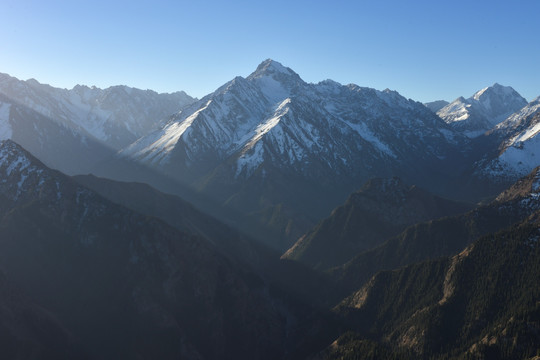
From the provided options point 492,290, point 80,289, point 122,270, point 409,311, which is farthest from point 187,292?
point 492,290

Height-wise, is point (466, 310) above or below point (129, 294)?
below

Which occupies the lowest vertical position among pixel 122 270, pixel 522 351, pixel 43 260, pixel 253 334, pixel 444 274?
pixel 522 351

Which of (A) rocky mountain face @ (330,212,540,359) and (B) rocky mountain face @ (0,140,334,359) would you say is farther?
(B) rocky mountain face @ (0,140,334,359)

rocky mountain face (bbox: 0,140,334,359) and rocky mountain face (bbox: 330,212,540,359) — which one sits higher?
rocky mountain face (bbox: 0,140,334,359)

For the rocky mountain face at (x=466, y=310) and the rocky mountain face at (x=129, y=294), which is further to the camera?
the rocky mountain face at (x=129, y=294)

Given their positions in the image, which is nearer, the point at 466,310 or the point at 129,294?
the point at 466,310

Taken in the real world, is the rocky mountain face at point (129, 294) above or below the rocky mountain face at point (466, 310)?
above

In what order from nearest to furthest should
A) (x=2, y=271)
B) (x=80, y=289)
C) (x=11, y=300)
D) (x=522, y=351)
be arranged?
1. (x=522, y=351)
2. (x=11, y=300)
3. (x=2, y=271)
4. (x=80, y=289)

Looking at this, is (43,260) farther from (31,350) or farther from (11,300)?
(31,350)
